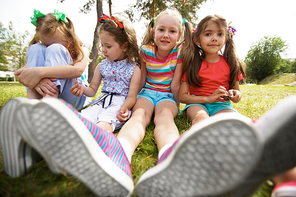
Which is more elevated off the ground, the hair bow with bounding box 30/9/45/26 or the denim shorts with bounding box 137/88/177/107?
the hair bow with bounding box 30/9/45/26

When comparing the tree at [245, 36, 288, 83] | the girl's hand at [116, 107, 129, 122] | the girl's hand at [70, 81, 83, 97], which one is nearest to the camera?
the girl's hand at [116, 107, 129, 122]

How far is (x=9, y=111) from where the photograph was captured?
73 cm

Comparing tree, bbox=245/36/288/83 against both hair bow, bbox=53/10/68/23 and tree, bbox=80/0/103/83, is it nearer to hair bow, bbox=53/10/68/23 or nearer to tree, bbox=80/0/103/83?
tree, bbox=80/0/103/83

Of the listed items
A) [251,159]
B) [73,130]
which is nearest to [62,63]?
[73,130]

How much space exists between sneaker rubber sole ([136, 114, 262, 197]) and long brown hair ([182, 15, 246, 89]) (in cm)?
156

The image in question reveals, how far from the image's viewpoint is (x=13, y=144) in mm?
767

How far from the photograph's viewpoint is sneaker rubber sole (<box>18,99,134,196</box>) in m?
0.69

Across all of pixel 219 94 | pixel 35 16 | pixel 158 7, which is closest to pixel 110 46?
pixel 35 16

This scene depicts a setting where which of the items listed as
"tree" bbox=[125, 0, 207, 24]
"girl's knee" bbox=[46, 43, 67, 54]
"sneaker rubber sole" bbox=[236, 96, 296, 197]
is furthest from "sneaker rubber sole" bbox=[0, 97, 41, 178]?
"tree" bbox=[125, 0, 207, 24]

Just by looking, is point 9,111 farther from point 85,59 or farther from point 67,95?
point 85,59

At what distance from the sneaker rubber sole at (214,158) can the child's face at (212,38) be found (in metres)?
1.67

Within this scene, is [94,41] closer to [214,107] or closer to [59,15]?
[59,15]

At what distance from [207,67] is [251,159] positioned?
177 centimetres

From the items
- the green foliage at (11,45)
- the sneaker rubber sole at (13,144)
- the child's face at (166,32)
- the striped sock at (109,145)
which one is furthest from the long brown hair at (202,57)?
the green foliage at (11,45)
